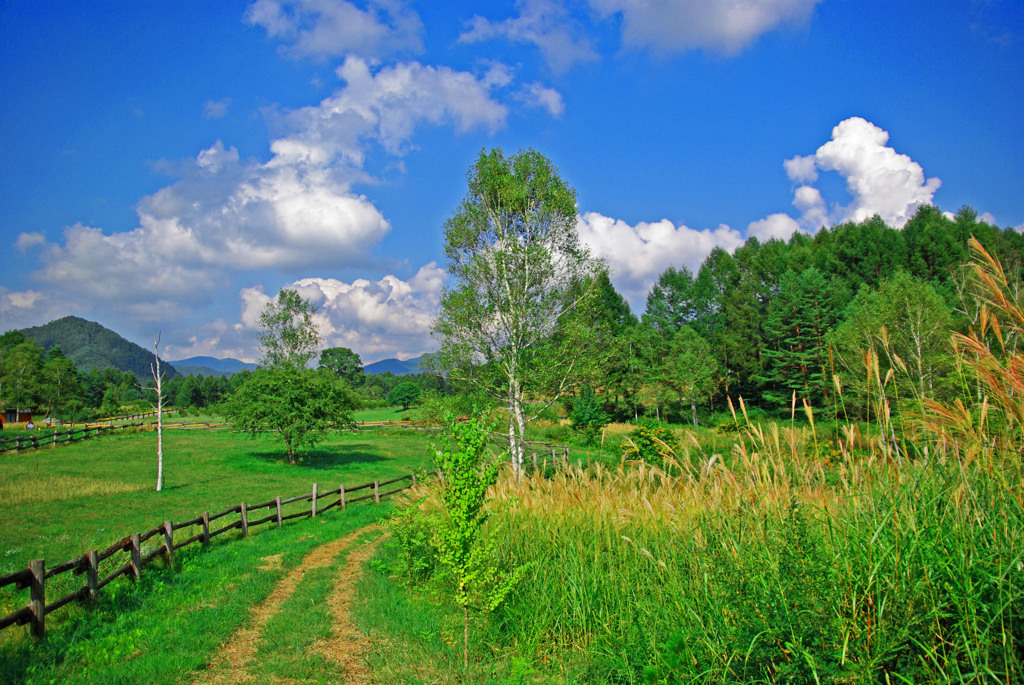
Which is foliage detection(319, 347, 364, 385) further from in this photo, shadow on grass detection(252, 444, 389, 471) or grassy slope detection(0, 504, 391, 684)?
grassy slope detection(0, 504, 391, 684)

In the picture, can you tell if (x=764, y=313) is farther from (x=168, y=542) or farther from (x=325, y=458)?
(x=168, y=542)

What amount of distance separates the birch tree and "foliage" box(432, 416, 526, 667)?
11.1 m

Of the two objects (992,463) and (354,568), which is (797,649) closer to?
(992,463)

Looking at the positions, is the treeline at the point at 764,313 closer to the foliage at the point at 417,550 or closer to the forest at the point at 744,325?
the forest at the point at 744,325

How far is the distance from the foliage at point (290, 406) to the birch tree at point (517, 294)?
13.8m

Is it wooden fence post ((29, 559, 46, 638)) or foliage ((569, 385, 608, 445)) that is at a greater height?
wooden fence post ((29, 559, 46, 638))

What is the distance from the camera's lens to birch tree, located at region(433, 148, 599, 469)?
1683cm

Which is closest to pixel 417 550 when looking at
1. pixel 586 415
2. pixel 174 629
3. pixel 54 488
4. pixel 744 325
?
pixel 174 629

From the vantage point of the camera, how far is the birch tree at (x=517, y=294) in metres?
16.8

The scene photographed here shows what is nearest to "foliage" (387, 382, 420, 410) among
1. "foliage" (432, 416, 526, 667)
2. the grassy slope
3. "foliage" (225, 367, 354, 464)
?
"foliage" (225, 367, 354, 464)

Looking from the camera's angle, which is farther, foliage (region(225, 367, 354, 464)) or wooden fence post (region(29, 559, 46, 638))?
foliage (region(225, 367, 354, 464))

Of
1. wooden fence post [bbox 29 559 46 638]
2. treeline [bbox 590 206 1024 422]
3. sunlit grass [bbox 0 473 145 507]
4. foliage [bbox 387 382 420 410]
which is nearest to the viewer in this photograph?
wooden fence post [bbox 29 559 46 638]

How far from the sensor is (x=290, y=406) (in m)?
27.3

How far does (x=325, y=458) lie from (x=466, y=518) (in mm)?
28433
